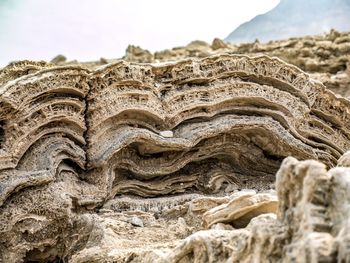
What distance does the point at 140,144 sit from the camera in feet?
16.9

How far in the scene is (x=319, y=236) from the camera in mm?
1958

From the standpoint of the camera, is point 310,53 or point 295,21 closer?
point 310,53

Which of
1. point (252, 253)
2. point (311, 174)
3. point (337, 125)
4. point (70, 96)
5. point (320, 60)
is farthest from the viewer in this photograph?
point (320, 60)

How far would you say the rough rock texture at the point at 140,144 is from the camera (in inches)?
179

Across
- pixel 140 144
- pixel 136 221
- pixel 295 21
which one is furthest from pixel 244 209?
pixel 295 21

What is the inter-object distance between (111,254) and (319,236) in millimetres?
2211

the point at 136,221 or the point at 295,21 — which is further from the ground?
the point at 295,21

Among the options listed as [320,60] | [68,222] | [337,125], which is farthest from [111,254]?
[320,60]

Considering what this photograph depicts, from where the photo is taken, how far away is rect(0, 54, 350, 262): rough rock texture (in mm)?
4547

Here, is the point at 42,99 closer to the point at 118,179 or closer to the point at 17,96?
the point at 17,96

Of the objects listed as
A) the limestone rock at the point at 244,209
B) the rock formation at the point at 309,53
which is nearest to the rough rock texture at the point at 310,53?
the rock formation at the point at 309,53

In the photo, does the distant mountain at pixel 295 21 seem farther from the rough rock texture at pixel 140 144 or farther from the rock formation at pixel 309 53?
the rough rock texture at pixel 140 144

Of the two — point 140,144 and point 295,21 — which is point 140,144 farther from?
point 295,21

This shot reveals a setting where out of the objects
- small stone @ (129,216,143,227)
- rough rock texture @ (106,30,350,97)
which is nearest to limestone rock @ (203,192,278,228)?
small stone @ (129,216,143,227)
